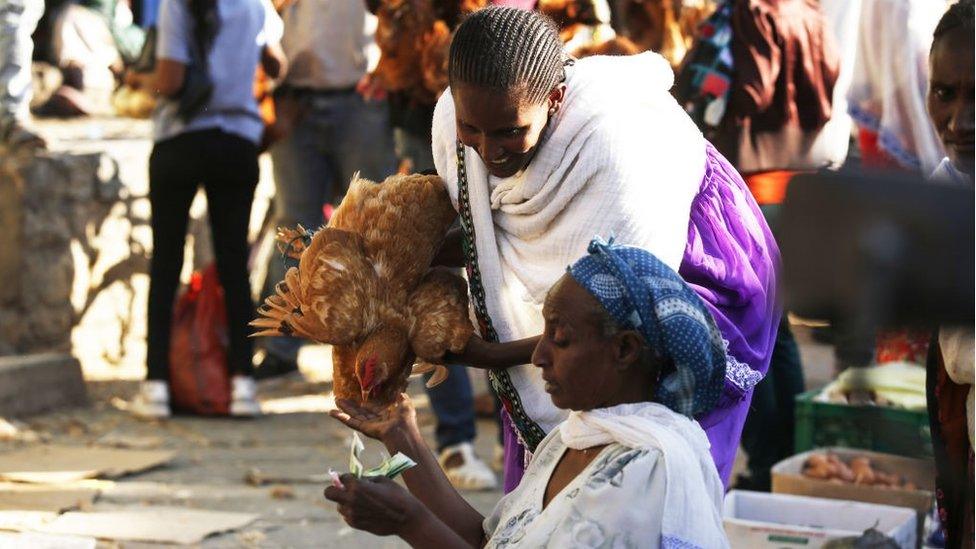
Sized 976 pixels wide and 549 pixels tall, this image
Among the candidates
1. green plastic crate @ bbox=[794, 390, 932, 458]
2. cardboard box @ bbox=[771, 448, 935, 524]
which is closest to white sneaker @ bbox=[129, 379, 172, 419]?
green plastic crate @ bbox=[794, 390, 932, 458]

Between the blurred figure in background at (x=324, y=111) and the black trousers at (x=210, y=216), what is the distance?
1.67 feet

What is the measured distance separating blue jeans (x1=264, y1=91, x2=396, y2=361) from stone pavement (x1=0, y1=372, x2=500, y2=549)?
3.02ft

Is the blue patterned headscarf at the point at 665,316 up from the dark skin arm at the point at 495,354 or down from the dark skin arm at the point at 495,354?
up

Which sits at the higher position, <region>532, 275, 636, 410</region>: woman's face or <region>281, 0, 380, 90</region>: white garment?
<region>532, 275, 636, 410</region>: woman's face

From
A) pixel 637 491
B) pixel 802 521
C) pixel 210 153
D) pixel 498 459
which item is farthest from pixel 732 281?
pixel 210 153

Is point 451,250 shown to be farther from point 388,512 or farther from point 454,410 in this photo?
point 454,410

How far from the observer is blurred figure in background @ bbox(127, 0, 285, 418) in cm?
711

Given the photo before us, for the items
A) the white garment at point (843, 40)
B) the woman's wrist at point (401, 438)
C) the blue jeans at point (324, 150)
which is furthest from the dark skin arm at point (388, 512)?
the blue jeans at point (324, 150)

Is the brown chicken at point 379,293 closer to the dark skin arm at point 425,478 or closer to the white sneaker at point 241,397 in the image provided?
the dark skin arm at point 425,478

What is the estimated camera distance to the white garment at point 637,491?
2486 mm

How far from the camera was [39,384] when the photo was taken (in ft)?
24.6

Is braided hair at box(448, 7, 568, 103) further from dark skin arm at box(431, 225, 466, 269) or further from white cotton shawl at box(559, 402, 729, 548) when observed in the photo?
white cotton shawl at box(559, 402, 729, 548)

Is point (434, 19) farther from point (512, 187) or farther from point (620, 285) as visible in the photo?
point (620, 285)

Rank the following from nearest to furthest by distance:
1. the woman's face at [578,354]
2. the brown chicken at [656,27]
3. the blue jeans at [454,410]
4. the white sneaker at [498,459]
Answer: the woman's face at [578,354]
the blue jeans at [454,410]
the white sneaker at [498,459]
the brown chicken at [656,27]
